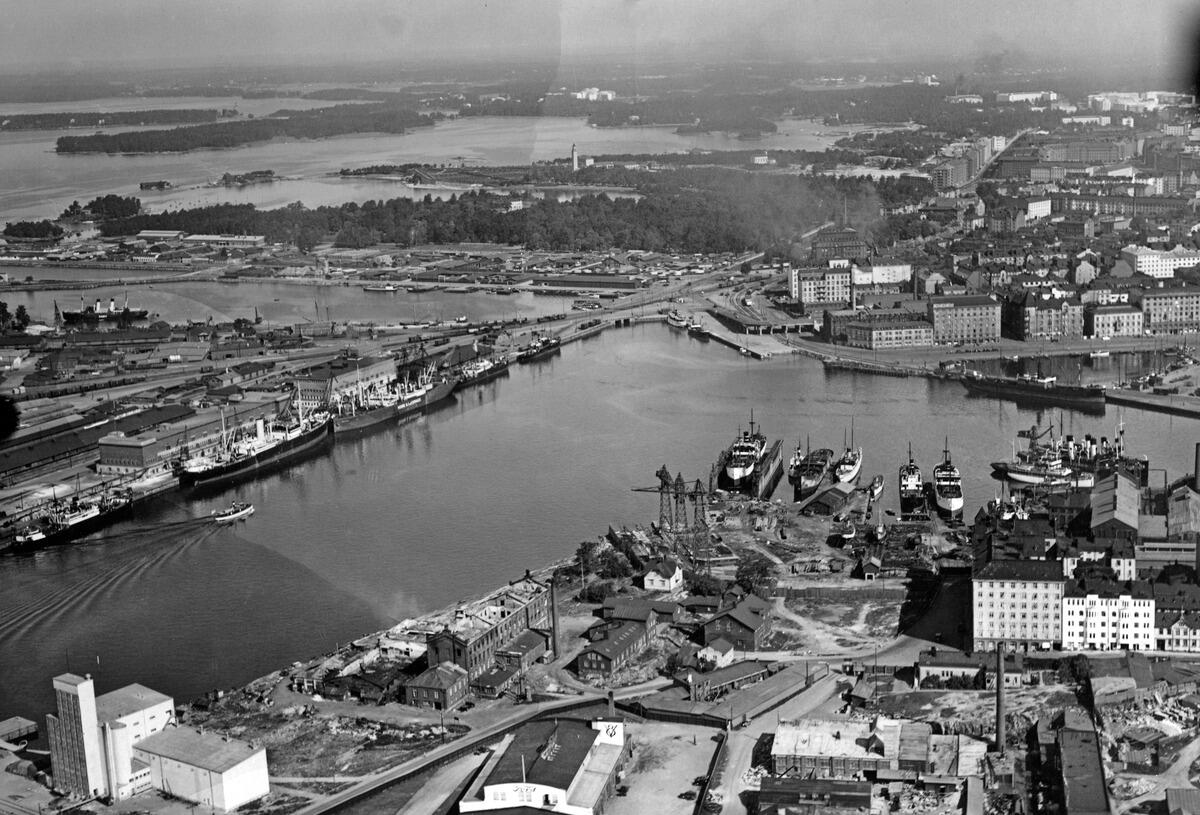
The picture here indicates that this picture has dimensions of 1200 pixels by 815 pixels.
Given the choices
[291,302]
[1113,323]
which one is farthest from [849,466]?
[291,302]

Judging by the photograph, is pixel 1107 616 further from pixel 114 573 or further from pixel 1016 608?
pixel 114 573

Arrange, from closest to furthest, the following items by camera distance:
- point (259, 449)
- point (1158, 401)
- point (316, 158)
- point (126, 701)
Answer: point (126, 701) < point (259, 449) < point (1158, 401) < point (316, 158)

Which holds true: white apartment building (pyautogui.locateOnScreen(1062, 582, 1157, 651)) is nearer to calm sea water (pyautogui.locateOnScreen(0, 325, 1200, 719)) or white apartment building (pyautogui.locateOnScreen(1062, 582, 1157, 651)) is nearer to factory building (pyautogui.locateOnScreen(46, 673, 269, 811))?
calm sea water (pyautogui.locateOnScreen(0, 325, 1200, 719))

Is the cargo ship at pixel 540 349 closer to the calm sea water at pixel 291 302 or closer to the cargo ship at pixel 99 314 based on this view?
the calm sea water at pixel 291 302

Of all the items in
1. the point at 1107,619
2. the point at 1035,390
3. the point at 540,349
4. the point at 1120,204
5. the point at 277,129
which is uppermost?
the point at 277,129

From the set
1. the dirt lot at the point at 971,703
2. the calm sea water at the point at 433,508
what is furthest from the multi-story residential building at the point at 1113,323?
the dirt lot at the point at 971,703

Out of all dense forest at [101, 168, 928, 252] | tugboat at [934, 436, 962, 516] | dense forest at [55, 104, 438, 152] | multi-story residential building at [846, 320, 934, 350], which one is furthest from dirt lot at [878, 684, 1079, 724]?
dense forest at [55, 104, 438, 152]

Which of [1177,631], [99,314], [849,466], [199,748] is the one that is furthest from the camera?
[99,314]
